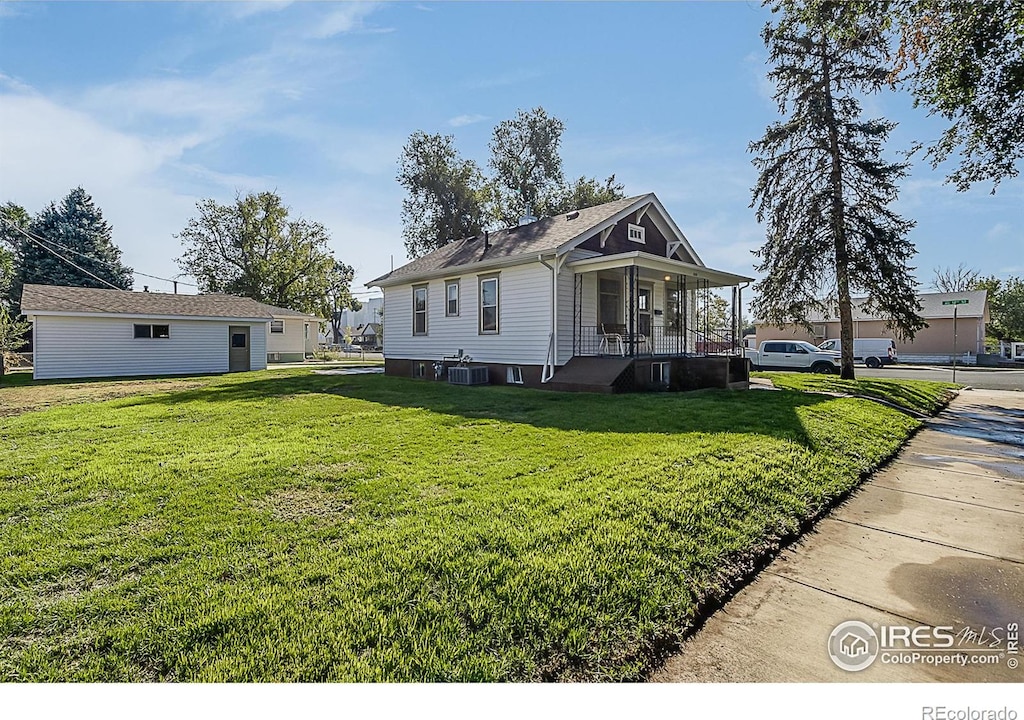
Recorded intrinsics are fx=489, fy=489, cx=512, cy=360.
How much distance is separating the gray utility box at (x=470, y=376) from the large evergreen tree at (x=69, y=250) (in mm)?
29895

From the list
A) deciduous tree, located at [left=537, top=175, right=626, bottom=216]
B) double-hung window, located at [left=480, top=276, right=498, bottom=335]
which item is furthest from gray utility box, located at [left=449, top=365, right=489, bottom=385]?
deciduous tree, located at [left=537, top=175, right=626, bottom=216]

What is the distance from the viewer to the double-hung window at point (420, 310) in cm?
1616

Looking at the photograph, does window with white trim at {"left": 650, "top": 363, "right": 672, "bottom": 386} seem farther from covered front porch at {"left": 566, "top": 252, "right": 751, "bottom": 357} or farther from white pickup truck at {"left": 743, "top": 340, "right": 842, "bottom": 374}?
white pickup truck at {"left": 743, "top": 340, "right": 842, "bottom": 374}

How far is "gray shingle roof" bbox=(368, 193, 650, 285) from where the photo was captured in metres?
13.0

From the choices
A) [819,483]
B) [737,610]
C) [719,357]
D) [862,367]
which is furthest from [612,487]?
[862,367]

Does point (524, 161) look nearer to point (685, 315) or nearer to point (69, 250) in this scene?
point (685, 315)

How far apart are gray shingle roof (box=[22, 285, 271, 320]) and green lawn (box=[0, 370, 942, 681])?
43.2 ft

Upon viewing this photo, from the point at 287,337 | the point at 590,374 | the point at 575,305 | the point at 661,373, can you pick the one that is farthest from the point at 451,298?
the point at 287,337

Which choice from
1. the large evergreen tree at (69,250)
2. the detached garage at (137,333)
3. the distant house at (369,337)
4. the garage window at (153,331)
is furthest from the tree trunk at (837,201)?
the distant house at (369,337)

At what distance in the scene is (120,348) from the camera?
17.9 metres

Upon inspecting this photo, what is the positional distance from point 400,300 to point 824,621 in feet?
52.1

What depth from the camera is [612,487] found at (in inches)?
170
